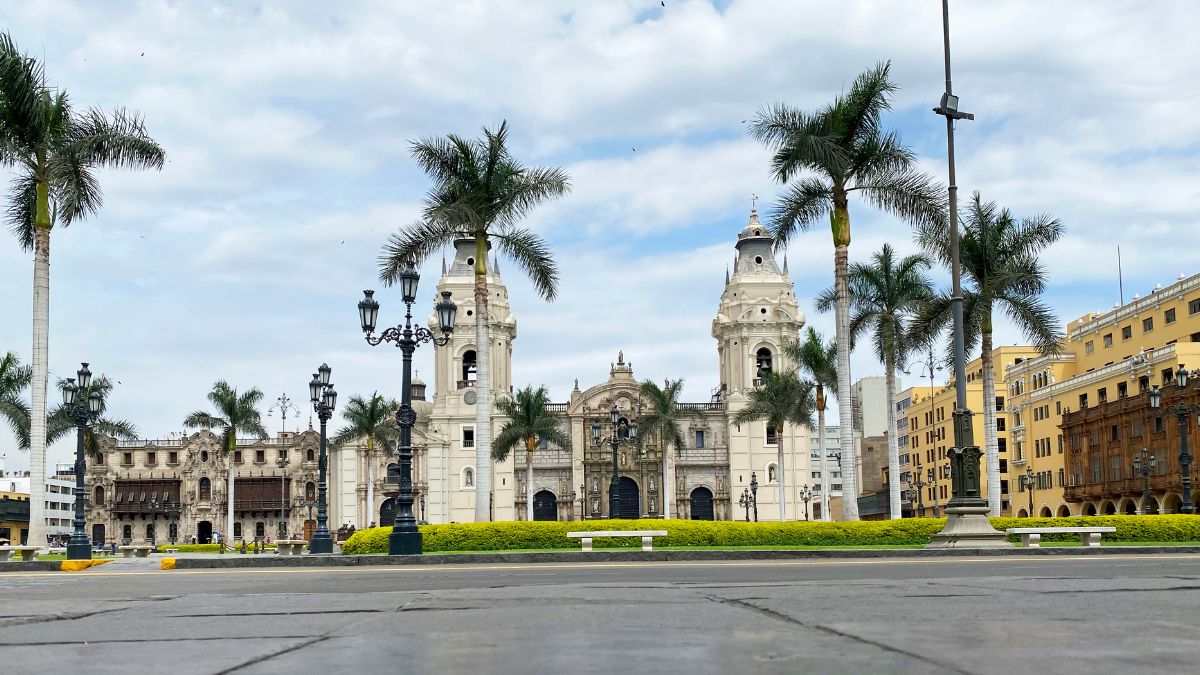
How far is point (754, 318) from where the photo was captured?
317 ft

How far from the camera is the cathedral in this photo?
3821 inches

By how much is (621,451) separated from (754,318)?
46.8 feet

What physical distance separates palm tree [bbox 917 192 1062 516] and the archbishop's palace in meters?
55.6

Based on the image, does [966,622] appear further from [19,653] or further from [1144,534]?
[1144,534]

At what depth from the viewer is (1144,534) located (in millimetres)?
31125

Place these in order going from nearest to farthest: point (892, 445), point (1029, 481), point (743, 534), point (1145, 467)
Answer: point (743, 534) → point (892, 445) → point (1145, 467) → point (1029, 481)

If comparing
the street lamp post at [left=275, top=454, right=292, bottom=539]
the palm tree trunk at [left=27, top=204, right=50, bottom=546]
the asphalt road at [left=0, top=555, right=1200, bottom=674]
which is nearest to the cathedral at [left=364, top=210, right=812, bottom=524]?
the street lamp post at [left=275, top=454, right=292, bottom=539]

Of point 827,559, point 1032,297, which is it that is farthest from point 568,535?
point 1032,297

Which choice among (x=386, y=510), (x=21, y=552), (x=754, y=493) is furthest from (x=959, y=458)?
(x=386, y=510)

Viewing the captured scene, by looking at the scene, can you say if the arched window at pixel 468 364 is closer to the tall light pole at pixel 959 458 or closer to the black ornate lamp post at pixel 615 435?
the black ornate lamp post at pixel 615 435

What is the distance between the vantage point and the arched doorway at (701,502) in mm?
98125

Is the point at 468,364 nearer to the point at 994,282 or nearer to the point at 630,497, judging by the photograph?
the point at 630,497

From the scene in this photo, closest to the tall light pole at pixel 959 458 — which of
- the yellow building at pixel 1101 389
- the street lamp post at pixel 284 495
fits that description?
the yellow building at pixel 1101 389

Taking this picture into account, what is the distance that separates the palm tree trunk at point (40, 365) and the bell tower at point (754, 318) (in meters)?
68.2
